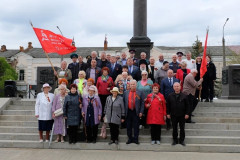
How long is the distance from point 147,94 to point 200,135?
2105 mm

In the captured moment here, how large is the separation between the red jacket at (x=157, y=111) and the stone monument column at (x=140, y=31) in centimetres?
625

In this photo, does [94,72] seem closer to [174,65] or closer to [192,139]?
[174,65]

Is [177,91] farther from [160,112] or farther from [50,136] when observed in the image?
[50,136]

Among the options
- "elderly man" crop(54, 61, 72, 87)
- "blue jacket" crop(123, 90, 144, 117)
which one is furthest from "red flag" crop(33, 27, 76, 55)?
"blue jacket" crop(123, 90, 144, 117)

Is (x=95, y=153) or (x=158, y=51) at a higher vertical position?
(x=158, y=51)

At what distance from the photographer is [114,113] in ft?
30.1

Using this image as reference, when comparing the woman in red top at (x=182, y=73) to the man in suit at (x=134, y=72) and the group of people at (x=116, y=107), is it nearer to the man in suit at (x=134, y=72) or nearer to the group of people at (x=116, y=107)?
the group of people at (x=116, y=107)

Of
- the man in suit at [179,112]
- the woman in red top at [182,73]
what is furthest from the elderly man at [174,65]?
the man in suit at [179,112]

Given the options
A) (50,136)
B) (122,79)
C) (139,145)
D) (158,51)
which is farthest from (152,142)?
(158,51)

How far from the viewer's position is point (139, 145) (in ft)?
29.9

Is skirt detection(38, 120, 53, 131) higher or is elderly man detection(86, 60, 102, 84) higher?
elderly man detection(86, 60, 102, 84)

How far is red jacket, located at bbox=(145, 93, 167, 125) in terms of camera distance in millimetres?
9117

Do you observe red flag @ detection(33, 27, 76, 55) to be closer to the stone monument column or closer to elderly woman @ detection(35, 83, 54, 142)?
elderly woman @ detection(35, 83, 54, 142)

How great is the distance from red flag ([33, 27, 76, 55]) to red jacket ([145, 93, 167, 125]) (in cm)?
475
